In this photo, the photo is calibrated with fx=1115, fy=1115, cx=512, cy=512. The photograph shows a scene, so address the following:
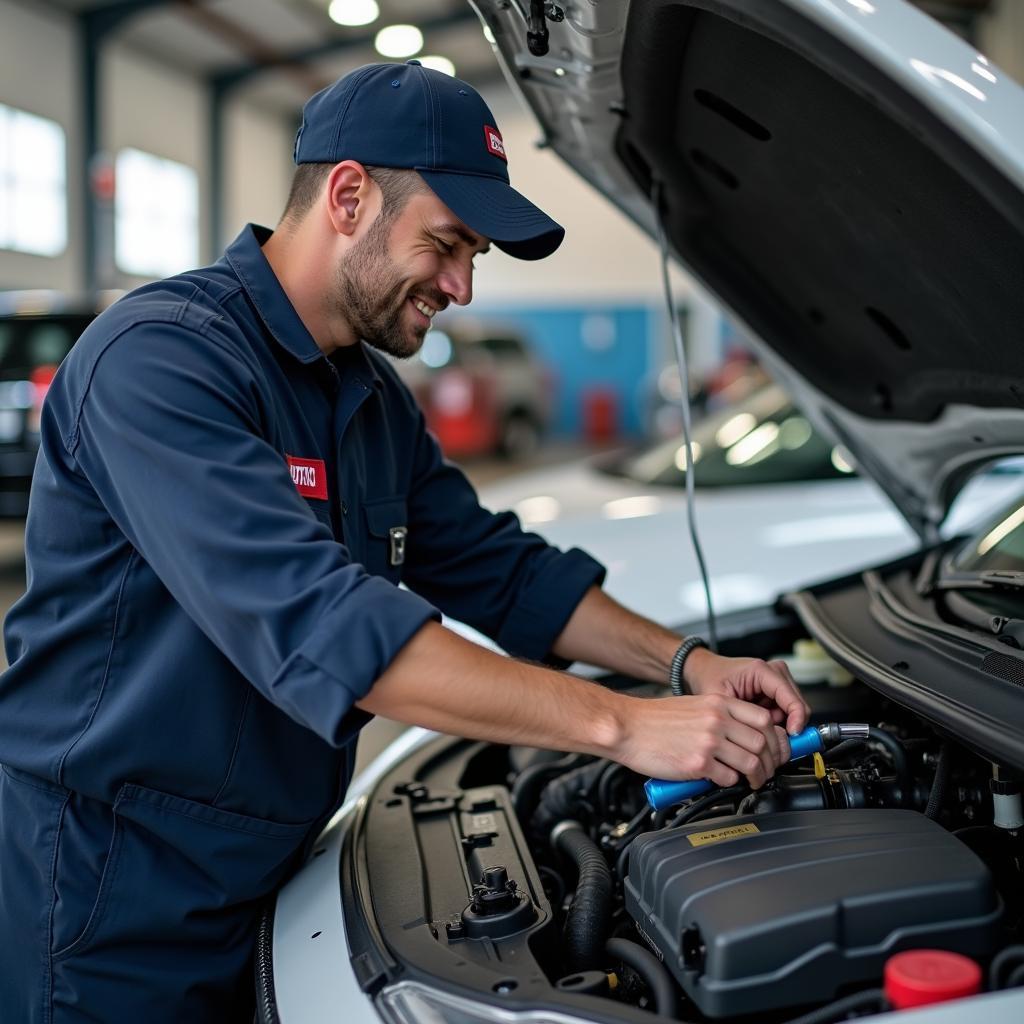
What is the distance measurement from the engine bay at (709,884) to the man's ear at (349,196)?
0.75m

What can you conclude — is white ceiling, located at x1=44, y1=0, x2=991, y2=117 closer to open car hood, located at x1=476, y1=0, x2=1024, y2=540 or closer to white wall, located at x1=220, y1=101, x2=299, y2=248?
white wall, located at x1=220, y1=101, x2=299, y2=248

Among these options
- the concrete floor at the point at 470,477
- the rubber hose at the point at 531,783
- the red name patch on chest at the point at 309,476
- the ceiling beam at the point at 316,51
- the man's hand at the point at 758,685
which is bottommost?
the concrete floor at the point at 470,477

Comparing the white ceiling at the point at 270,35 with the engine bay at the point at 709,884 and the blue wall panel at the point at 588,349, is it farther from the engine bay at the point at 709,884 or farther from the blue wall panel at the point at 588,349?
the engine bay at the point at 709,884

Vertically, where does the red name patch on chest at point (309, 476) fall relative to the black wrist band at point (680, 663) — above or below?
above

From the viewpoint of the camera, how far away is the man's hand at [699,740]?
1136 mm

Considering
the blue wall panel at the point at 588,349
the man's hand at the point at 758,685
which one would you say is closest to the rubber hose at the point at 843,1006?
the man's hand at the point at 758,685

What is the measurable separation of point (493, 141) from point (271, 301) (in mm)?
323

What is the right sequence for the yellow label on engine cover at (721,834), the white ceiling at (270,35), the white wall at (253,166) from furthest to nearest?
the white wall at (253,166) < the white ceiling at (270,35) < the yellow label on engine cover at (721,834)

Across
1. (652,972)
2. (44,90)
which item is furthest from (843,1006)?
(44,90)

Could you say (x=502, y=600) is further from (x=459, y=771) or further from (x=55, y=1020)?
(x=55, y=1020)

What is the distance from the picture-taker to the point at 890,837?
109 cm

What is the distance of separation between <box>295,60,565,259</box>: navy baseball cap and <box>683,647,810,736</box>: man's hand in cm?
58

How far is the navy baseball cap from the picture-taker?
124 cm

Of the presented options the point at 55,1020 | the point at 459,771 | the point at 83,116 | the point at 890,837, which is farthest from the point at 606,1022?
the point at 83,116
